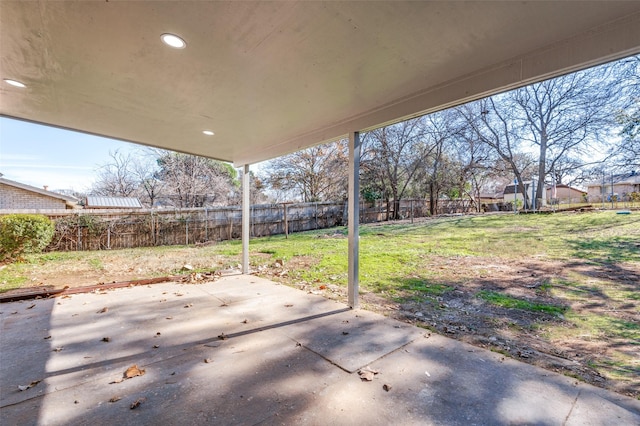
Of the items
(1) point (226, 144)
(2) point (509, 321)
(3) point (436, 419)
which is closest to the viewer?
(3) point (436, 419)

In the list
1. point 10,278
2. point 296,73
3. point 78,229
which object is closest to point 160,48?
point 296,73

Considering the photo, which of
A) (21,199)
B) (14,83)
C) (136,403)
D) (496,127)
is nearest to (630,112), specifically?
(496,127)

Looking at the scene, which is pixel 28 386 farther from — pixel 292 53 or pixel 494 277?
pixel 494 277

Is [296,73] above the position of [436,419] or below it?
above

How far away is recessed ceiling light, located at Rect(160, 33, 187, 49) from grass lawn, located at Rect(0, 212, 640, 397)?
3.09m

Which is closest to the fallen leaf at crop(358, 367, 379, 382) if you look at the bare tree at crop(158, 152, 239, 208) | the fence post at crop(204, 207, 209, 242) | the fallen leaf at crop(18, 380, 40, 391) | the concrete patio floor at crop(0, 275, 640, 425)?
the concrete patio floor at crop(0, 275, 640, 425)

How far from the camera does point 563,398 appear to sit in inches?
62.7

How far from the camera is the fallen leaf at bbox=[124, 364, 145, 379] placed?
6.15 ft

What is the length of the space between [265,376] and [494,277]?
424 cm

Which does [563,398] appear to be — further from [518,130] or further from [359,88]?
[518,130]

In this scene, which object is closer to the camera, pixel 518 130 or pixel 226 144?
pixel 226 144

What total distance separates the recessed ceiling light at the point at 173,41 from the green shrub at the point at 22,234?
722cm

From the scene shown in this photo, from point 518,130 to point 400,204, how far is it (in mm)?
6454

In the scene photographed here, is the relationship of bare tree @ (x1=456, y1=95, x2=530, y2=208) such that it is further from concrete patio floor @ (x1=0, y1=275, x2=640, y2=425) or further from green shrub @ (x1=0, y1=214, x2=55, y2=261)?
green shrub @ (x1=0, y1=214, x2=55, y2=261)
